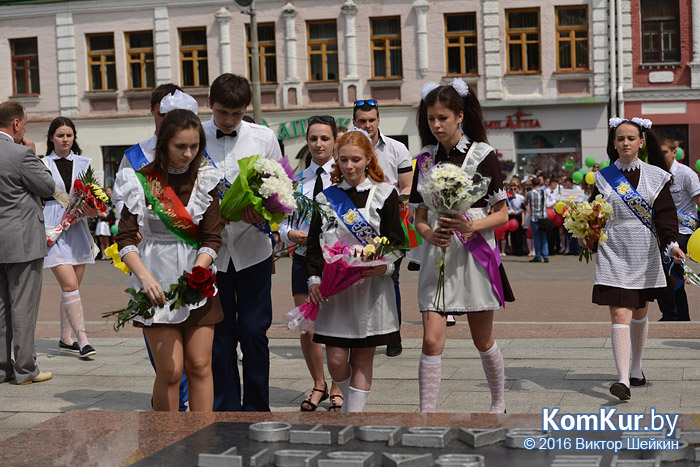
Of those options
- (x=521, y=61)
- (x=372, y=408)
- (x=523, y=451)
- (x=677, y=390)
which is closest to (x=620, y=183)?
(x=677, y=390)

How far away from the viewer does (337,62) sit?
30203 mm

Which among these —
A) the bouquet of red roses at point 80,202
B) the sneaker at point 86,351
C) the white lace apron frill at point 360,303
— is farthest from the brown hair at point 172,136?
the sneaker at point 86,351

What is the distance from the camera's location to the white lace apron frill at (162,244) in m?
5.29

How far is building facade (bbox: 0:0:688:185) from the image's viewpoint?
1134 inches

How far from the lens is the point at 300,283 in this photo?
732 cm

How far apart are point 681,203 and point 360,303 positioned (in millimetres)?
5112

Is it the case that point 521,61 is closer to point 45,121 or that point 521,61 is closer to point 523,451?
point 45,121

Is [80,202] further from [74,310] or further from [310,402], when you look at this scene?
[310,402]

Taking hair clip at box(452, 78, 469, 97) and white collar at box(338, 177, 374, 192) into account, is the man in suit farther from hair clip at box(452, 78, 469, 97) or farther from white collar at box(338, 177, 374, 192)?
hair clip at box(452, 78, 469, 97)

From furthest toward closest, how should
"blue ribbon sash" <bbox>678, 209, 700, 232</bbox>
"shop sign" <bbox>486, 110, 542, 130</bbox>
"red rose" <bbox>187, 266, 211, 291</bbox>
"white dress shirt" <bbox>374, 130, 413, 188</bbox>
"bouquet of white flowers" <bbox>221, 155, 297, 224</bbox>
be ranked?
"shop sign" <bbox>486, 110, 542, 130</bbox>, "blue ribbon sash" <bbox>678, 209, 700, 232</bbox>, "white dress shirt" <bbox>374, 130, 413, 188</bbox>, "bouquet of white flowers" <bbox>221, 155, 297, 224</bbox>, "red rose" <bbox>187, 266, 211, 291</bbox>

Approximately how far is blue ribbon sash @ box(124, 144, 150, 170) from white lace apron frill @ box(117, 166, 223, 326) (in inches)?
10.6

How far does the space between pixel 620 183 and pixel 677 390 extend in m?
1.47

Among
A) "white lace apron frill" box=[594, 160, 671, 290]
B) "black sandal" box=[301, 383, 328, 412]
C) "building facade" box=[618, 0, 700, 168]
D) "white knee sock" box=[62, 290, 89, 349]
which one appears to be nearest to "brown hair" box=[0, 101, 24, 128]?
"white knee sock" box=[62, 290, 89, 349]

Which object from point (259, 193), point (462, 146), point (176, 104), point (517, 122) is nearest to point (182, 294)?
point (259, 193)
